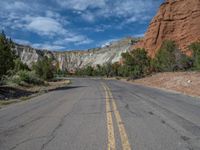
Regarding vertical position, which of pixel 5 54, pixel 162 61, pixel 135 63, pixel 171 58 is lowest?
pixel 5 54

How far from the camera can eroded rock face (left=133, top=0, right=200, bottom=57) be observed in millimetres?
77875

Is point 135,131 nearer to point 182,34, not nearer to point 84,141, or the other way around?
point 84,141

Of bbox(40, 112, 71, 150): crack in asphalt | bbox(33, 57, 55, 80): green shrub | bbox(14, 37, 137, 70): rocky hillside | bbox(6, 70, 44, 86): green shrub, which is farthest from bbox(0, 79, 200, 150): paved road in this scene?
bbox(14, 37, 137, 70): rocky hillside

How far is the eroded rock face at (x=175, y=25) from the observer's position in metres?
77.9

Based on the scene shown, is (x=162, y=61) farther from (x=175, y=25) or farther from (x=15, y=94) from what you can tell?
(x=175, y=25)

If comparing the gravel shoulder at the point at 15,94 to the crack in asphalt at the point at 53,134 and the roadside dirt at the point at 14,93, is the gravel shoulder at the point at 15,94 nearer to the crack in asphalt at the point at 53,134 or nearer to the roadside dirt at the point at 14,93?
the roadside dirt at the point at 14,93

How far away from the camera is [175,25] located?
84.4m

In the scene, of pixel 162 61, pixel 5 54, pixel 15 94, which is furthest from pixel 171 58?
pixel 15 94

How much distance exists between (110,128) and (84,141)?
141cm

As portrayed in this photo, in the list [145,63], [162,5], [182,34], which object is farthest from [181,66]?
[162,5]

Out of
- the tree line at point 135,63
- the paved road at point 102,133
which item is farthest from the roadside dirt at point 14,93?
the paved road at point 102,133

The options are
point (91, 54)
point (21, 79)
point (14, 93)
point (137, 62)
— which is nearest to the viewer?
point (14, 93)

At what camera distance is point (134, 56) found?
2243 inches

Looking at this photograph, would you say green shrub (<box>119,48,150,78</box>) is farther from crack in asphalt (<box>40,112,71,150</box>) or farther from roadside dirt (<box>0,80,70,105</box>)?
crack in asphalt (<box>40,112,71,150</box>)
